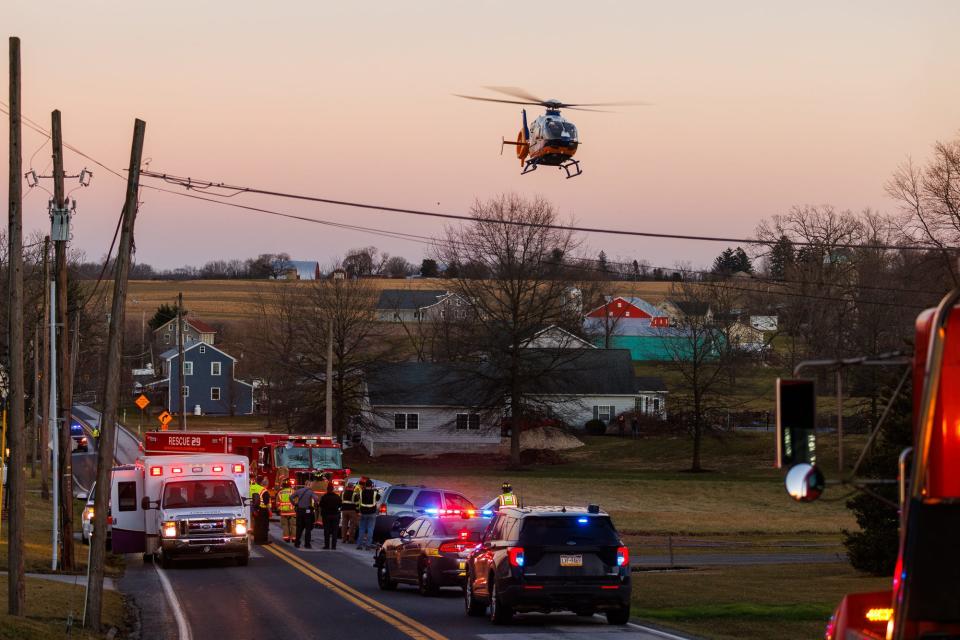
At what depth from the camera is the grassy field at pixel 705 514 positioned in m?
21.5

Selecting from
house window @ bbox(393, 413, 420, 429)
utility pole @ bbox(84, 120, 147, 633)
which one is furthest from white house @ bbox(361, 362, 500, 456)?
utility pole @ bbox(84, 120, 147, 633)

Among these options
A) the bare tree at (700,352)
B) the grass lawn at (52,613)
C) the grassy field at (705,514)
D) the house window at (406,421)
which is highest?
the bare tree at (700,352)

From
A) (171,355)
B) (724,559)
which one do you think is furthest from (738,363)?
(171,355)

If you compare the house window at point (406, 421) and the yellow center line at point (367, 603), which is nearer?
the yellow center line at point (367, 603)

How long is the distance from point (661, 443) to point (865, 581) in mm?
56952

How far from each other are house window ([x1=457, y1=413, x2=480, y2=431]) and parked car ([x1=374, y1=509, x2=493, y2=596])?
2344 inches

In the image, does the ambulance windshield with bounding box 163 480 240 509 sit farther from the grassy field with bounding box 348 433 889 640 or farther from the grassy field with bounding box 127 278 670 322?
the grassy field with bounding box 127 278 670 322

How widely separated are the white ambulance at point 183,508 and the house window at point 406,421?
56911mm

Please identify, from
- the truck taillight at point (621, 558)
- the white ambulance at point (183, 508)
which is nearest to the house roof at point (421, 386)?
the white ambulance at point (183, 508)

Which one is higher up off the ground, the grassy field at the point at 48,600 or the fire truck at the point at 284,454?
the fire truck at the point at 284,454

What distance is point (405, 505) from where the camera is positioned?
3578 cm

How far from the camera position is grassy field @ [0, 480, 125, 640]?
17.3 metres

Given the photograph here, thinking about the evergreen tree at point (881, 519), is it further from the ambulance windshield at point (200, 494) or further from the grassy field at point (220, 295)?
the grassy field at point (220, 295)

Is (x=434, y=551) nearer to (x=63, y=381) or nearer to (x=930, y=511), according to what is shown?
(x=63, y=381)
